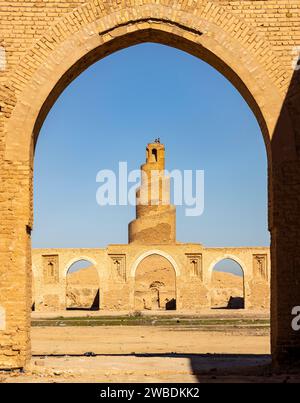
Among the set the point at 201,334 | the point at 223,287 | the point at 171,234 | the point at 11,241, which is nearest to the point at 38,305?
the point at 171,234

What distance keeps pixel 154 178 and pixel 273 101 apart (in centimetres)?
3307

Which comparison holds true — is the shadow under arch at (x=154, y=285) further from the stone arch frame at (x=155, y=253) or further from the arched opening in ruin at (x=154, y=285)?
the stone arch frame at (x=155, y=253)

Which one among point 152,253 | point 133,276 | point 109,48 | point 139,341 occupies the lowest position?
point 139,341

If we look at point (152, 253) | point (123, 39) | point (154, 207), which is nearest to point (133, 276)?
point (152, 253)

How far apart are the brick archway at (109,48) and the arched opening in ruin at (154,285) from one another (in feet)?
91.1

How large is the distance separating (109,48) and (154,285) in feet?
99.8

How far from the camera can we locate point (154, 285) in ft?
126

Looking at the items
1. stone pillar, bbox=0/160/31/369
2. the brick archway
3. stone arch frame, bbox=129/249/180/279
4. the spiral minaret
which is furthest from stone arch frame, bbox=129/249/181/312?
stone pillar, bbox=0/160/31/369

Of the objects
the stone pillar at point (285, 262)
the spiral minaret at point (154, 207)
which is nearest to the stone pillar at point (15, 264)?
the stone pillar at point (285, 262)

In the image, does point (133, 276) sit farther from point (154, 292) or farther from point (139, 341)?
point (139, 341)

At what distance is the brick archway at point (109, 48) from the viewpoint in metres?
8.02

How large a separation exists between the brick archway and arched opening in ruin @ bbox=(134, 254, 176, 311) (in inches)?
1093

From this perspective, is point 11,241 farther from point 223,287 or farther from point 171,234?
point 223,287

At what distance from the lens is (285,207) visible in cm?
816
